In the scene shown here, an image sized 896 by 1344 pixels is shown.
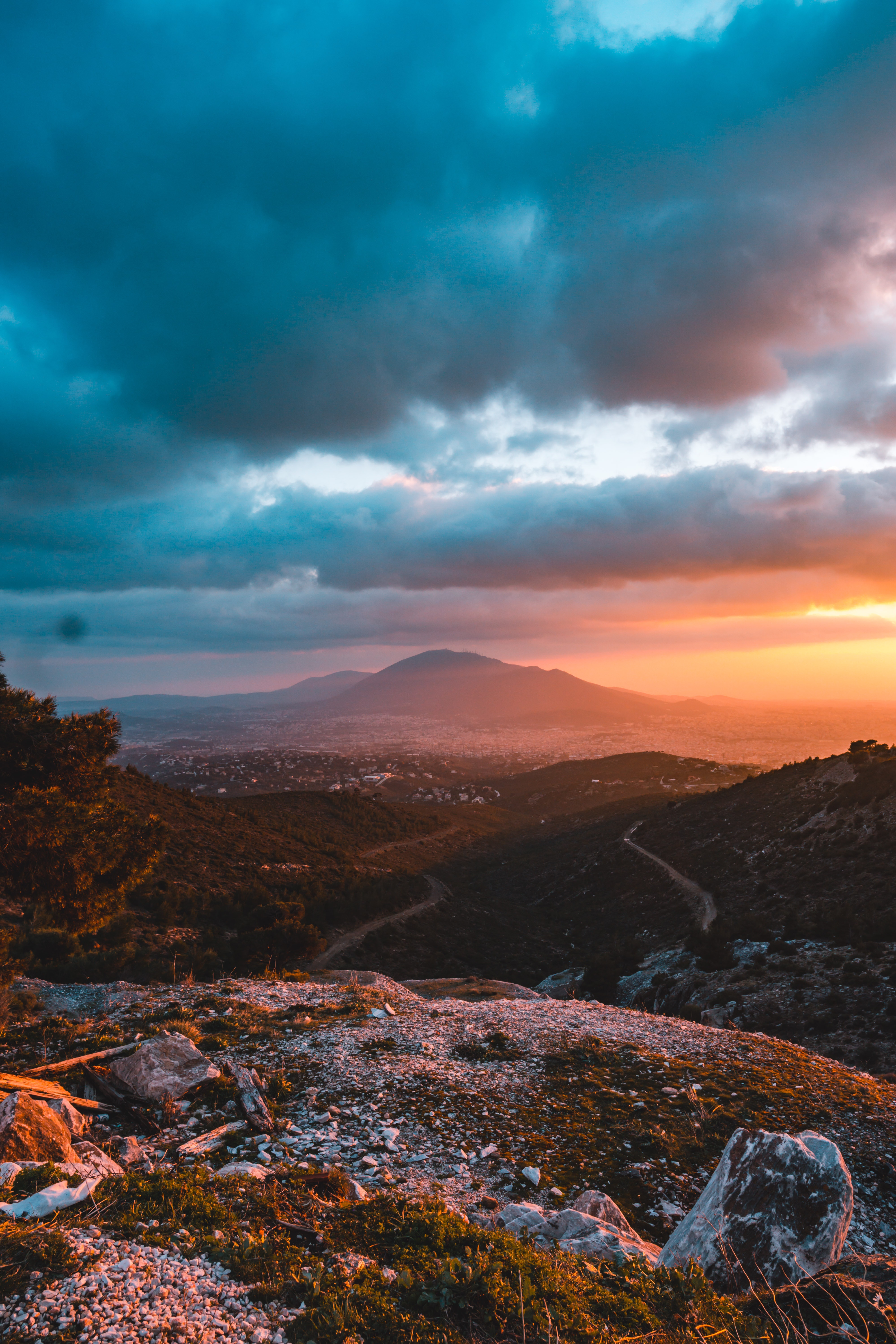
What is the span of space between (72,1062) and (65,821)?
4503 millimetres

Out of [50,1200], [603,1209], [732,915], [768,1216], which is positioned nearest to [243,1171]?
[50,1200]

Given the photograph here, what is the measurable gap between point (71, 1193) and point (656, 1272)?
5337 mm

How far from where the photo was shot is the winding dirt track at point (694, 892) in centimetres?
3356

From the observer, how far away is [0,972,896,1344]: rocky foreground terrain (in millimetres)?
3969

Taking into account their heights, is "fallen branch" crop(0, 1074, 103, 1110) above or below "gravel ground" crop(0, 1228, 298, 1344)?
below

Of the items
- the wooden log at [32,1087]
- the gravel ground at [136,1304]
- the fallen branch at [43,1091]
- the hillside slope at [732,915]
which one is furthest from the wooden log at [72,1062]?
the hillside slope at [732,915]

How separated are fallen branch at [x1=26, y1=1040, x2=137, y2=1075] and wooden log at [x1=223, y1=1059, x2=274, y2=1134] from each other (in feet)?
5.98

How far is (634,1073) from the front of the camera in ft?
37.0

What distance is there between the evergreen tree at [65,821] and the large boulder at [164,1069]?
443cm

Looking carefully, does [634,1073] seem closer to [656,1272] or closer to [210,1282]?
[656,1272]

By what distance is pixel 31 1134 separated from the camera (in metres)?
5.88

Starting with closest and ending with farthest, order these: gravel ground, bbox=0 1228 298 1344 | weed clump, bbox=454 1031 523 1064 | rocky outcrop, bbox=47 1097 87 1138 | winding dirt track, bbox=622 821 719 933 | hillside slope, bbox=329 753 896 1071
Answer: gravel ground, bbox=0 1228 298 1344 → rocky outcrop, bbox=47 1097 87 1138 → weed clump, bbox=454 1031 523 1064 → hillside slope, bbox=329 753 896 1071 → winding dirt track, bbox=622 821 719 933

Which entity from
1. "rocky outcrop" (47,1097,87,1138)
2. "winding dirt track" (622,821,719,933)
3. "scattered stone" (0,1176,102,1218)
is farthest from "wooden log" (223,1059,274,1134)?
"winding dirt track" (622,821,719,933)

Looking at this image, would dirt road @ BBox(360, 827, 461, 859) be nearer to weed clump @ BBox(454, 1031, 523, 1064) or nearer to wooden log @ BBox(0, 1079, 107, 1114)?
weed clump @ BBox(454, 1031, 523, 1064)
